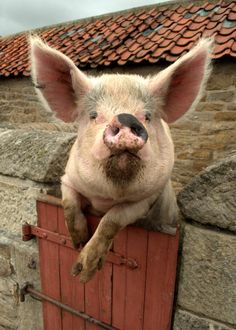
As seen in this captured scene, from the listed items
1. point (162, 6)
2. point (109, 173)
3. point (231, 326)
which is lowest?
point (231, 326)

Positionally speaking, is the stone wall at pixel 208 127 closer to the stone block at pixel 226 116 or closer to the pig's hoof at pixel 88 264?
the stone block at pixel 226 116

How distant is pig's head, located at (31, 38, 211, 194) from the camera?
1.21m

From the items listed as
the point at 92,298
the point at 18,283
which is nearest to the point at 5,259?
the point at 18,283

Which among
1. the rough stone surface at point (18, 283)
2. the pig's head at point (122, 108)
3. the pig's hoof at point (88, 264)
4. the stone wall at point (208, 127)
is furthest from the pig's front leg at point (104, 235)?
the stone wall at point (208, 127)

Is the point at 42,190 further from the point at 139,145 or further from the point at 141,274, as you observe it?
the point at 139,145

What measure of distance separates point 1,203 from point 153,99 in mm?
1353

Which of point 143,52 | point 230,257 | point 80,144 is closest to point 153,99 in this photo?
point 80,144

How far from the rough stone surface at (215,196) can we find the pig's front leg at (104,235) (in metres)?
0.23

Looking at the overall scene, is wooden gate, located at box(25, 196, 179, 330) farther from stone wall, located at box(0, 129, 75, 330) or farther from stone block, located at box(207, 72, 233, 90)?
stone block, located at box(207, 72, 233, 90)

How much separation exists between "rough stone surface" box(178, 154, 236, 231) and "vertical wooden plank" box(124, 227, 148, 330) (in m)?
0.33

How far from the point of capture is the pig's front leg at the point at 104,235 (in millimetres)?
1519

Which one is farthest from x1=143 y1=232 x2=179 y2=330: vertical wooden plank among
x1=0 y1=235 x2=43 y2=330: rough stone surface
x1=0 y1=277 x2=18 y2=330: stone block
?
x1=0 y1=277 x2=18 y2=330: stone block

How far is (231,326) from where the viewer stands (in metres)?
1.57

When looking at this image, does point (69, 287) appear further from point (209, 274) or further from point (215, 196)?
point (215, 196)
